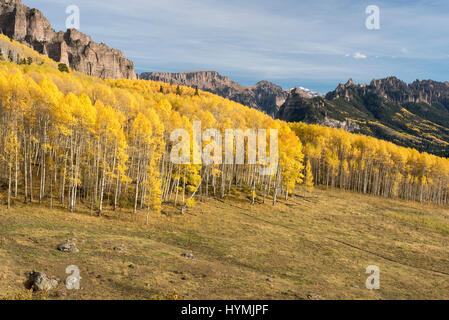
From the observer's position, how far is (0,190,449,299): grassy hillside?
21.9 m

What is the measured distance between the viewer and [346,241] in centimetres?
4184

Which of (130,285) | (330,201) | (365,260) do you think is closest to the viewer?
(130,285)

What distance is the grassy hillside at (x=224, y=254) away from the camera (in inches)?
862

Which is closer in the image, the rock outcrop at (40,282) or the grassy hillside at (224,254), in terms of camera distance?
the rock outcrop at (40,282)

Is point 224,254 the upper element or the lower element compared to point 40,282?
lower

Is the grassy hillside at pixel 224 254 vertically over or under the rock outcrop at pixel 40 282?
under

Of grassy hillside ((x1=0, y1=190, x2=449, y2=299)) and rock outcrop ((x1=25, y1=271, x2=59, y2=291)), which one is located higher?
rock outcrop ((x1=25, y1=271, x2=59, y2=291))

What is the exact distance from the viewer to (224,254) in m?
32.2

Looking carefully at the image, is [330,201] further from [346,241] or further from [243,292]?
[243,292]

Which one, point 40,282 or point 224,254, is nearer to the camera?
point 40,282

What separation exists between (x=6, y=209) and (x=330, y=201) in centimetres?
6814

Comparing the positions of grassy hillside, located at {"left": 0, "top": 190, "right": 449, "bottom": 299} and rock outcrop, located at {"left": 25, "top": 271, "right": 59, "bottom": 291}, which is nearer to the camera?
rock outcrop, located at {"left": 25, "top": 271, "right": 59, "bottom": 291}

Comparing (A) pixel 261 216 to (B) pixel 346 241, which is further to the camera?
(A) pixel 261 216

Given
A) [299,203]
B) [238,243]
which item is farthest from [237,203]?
[238,243]
